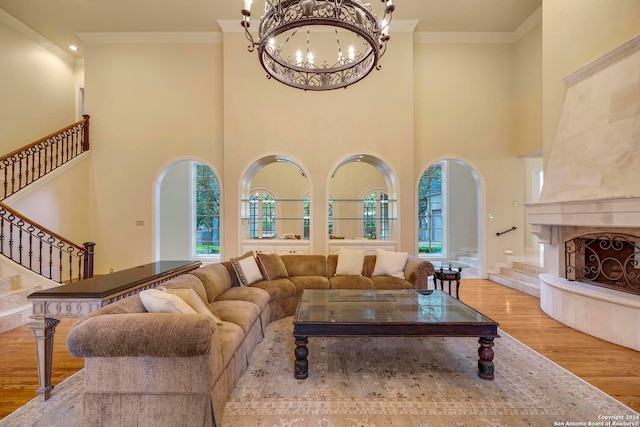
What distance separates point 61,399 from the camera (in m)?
2.14

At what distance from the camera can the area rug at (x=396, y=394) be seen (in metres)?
1.92

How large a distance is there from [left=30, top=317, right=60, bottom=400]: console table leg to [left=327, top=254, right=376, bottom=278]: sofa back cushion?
316 centimetres

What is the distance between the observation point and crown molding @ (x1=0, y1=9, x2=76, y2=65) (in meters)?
5.63

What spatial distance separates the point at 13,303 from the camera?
374 cm

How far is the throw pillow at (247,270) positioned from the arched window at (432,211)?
21.4ft

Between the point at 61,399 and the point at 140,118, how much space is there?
18.9ft

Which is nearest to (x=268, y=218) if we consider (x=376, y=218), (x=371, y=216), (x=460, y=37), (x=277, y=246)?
(x=277, y=246)

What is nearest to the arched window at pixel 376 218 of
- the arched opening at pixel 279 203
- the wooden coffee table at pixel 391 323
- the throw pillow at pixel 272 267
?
the arched opening at pixel 279 203

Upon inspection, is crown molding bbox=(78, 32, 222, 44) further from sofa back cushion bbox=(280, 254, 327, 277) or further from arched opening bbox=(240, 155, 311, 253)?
sofa back cushion bbox=(280, 254, 327, 277)

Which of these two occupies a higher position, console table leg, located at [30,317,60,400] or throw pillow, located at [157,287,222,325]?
throw pillow, located at [157,287,222,325]

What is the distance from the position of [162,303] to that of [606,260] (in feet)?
15.8

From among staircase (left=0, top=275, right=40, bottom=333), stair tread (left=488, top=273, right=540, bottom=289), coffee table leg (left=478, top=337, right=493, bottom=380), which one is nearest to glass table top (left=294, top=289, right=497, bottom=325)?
coffee table leg (left=478, top=337, right=493, bottom=380)

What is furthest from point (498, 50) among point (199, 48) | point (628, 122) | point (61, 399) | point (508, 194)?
point (61, 399)

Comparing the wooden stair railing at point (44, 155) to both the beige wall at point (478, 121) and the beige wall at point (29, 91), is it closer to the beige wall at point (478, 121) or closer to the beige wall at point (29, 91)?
the beige wall at point (29, 91)
